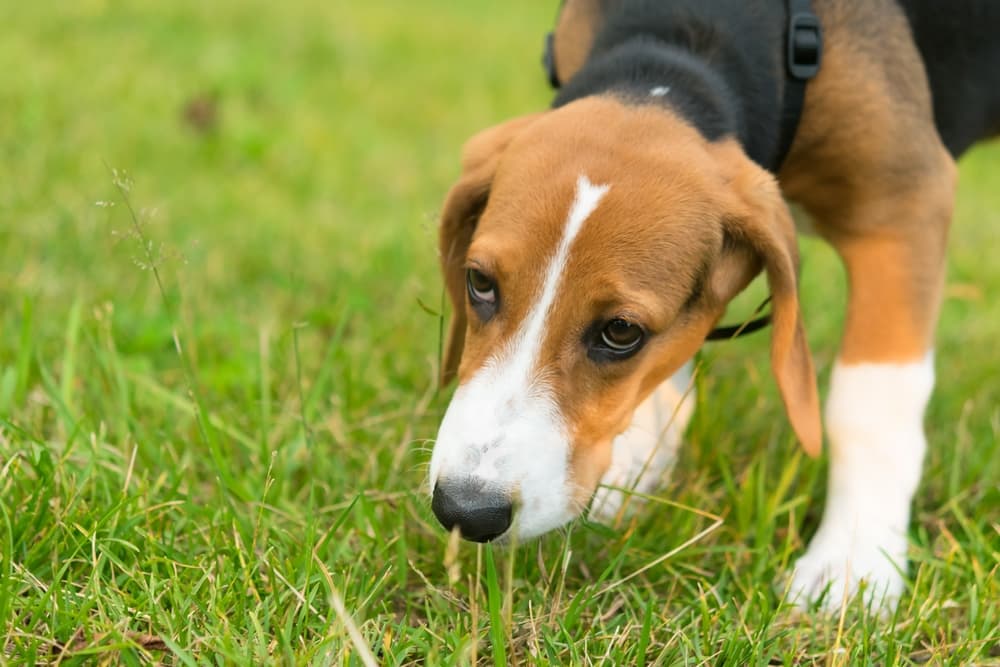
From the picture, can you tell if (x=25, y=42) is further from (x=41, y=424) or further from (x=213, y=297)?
(x=41, y=424)

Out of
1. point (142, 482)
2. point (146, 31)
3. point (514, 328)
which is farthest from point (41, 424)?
point (146, 31)

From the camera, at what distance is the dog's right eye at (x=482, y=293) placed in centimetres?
320

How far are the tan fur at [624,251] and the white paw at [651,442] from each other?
515 mm

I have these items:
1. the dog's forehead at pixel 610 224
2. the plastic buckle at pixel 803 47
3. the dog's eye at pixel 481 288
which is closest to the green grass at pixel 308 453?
the dog's eye at pixel 481 288

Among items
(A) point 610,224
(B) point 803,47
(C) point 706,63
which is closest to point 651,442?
(A) point 610,224

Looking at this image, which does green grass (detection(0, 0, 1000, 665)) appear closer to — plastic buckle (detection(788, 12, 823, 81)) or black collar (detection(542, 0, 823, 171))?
black collar (detection(542, 0, 823, 171))

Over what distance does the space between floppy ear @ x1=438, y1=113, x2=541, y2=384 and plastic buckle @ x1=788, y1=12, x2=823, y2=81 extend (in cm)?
87

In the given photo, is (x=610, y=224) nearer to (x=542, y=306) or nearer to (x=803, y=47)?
(x=542, y=306)

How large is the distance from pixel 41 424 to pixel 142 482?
0.68 meters

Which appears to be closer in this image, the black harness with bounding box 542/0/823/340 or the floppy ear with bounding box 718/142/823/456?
the floppy ear with bounding box 718/142/823/456

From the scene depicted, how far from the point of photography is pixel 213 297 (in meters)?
5.23

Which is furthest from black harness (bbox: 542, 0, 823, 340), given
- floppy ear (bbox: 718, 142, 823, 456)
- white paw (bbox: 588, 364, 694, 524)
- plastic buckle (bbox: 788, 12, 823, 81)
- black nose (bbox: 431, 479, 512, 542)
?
black nose (bbox: 431, 479, 512, 542)

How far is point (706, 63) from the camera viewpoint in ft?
12.2

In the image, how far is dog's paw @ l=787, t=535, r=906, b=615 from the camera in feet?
11.5
